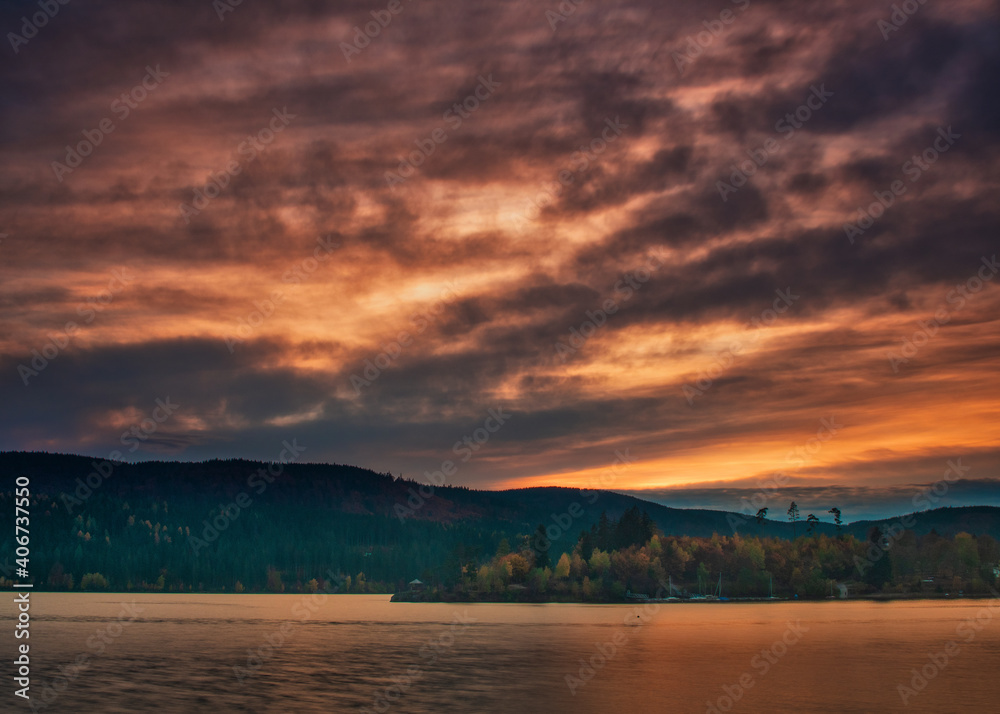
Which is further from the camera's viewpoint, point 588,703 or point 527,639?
point 527,639

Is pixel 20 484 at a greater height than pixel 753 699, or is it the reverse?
pixel 20 484

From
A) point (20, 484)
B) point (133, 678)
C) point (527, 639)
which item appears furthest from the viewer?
point (527, 639)

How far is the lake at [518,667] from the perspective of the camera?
67312mm

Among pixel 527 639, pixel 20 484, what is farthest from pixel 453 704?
pixel 527 639

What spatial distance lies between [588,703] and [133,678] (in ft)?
148

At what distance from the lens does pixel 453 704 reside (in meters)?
66.9

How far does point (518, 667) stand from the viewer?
9144cm

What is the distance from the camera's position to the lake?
6731 cm

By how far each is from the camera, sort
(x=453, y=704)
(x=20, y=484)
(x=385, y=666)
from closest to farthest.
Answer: (x=20, y=484), (x=453, y=704), (x=385, y=666)

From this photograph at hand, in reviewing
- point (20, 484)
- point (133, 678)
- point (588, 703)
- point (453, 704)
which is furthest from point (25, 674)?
point (588, 703)

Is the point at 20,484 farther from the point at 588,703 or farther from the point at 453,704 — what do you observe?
the point at 588,703

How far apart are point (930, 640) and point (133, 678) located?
107 metres

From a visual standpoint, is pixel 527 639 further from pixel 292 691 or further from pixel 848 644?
pixel 292 691

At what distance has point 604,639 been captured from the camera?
129 m
